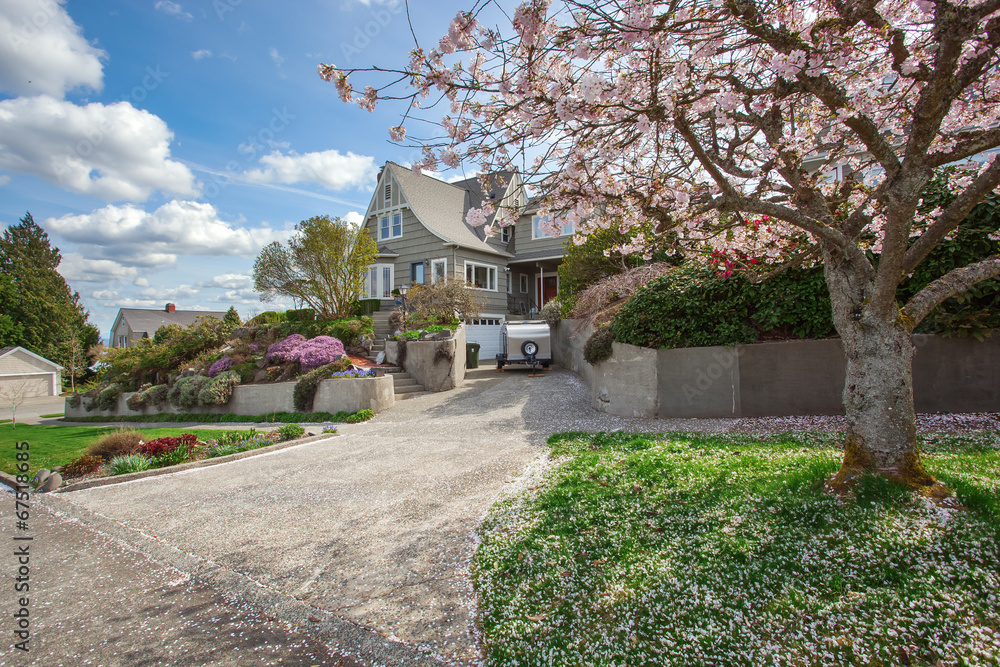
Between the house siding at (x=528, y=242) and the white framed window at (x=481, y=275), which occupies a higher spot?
the house siding at (x=528, y=242)

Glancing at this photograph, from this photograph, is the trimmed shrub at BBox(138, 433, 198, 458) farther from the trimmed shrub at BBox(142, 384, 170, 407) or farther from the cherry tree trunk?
the cherry tree trunk

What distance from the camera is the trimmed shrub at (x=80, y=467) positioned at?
6.89 meters

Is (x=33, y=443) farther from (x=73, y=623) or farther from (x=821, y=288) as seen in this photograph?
(x=821, y=288)

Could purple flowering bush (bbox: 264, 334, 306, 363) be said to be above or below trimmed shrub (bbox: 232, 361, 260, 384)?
above

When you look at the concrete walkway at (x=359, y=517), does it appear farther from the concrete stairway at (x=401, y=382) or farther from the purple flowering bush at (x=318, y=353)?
the purple flowering bush at (x=318, y=353)

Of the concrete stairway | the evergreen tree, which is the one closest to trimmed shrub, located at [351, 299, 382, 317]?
the concrete stairway

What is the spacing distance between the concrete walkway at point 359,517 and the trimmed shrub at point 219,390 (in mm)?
6633

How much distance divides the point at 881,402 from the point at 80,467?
10503mm

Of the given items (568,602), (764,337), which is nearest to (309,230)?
(764,337)

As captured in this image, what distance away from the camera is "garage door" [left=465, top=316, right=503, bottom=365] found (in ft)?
65.0

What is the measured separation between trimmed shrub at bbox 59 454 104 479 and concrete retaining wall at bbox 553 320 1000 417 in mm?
8950

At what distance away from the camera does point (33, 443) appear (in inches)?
397

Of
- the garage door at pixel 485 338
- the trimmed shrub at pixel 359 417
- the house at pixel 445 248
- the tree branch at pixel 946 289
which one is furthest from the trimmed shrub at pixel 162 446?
the garage door at pixel 485 338

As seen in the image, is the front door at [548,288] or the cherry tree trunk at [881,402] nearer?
the cherry tree trunk at [881,402]
